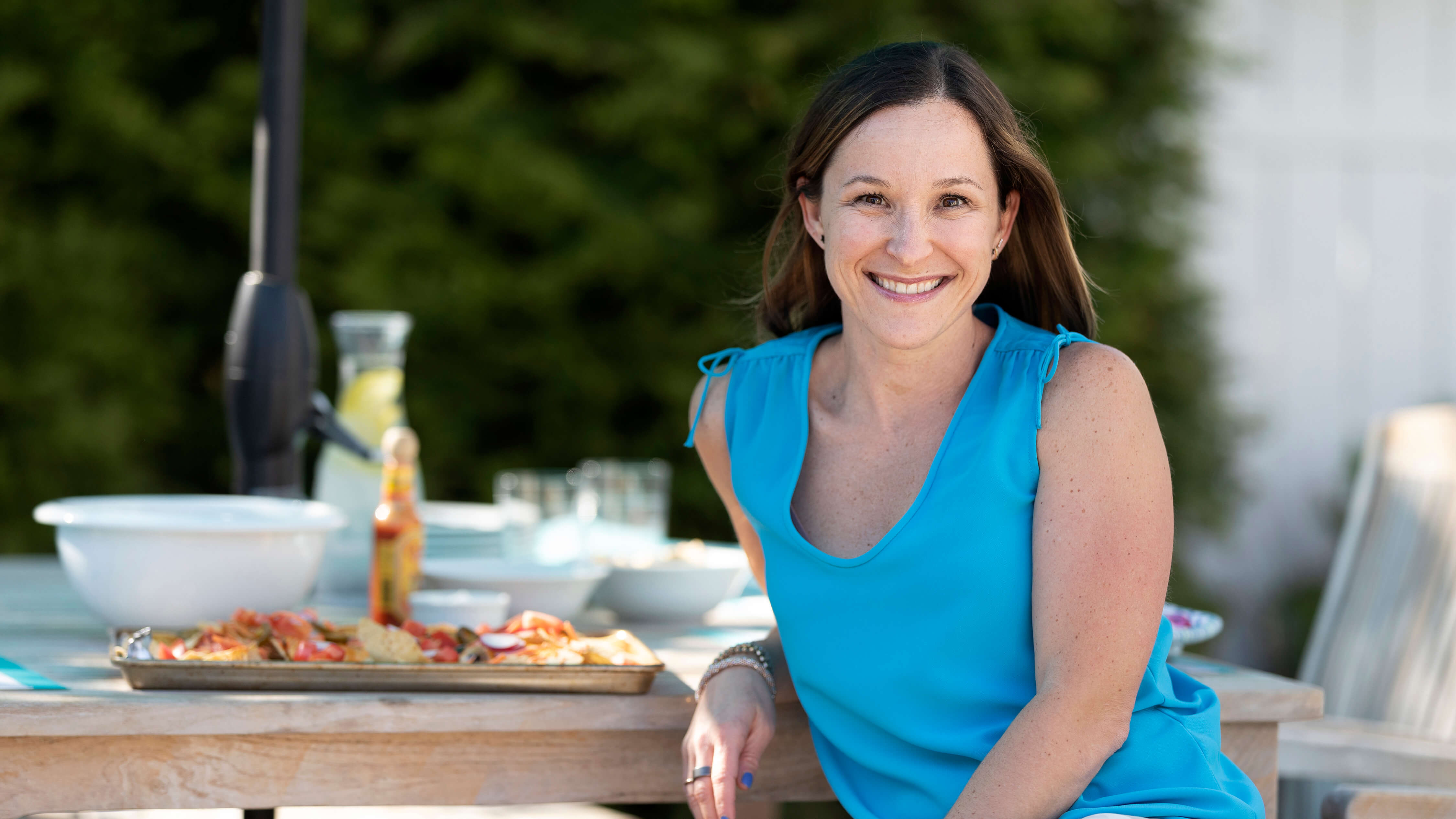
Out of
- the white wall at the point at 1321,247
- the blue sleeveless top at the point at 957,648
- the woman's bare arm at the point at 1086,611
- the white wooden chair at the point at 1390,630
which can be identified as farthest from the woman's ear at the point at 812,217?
the white wall at the point at 1321,247

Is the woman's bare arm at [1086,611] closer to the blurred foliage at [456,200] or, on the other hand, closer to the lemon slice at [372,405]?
the lemon slice at [372,405]

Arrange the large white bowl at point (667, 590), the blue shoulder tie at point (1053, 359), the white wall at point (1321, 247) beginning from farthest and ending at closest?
the white wall at point (1321, 247), the large white bowl at point (667, 590), the blue shoulder tie at point (1053, 359)

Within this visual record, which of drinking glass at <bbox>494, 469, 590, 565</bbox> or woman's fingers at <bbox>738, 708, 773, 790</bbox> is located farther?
drinking glass at <bbox>494, 469, 590, 565</bbox>

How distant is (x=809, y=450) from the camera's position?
1562 millimetres

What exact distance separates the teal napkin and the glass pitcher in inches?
22.0

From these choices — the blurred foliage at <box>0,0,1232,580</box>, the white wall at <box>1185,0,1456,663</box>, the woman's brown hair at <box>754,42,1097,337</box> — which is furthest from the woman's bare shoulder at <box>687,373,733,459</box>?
the white wall at <box>1185,0,1456,663</box>

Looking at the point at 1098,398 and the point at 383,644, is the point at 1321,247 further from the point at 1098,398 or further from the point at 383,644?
the point at 383,644

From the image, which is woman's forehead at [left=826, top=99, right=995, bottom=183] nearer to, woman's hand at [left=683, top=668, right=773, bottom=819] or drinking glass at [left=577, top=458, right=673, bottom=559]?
woman's hand at [left=683, top=668, right=773, bottom=819]

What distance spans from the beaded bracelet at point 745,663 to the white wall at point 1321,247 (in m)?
3.55

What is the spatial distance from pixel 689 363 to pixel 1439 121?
3079 mm

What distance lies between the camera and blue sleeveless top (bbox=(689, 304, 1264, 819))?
1333mm

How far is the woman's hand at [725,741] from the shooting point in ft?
4.42

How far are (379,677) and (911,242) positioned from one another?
0.69 m

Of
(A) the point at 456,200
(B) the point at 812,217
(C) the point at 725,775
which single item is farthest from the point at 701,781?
(A) the point at 456,200
